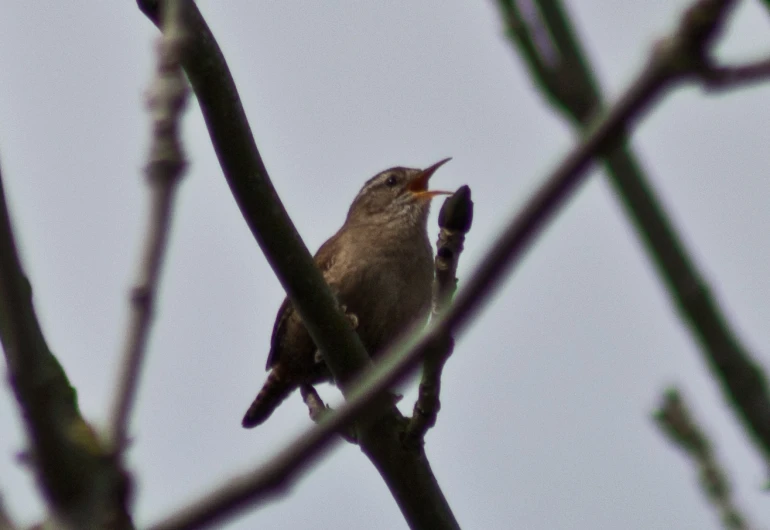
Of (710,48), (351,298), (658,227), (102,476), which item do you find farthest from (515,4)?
(351,298)

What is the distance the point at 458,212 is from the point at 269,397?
199 inches

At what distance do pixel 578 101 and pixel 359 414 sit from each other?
60 centimetres

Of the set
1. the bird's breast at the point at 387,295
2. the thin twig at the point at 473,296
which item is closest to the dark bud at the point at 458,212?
the thin twig at the point at 473,296

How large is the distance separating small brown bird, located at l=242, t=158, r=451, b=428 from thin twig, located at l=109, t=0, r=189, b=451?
5.53 meters

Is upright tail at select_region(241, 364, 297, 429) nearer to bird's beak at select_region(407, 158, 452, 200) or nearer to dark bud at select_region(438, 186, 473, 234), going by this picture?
bird's beak at select_region(407, 158, 452, 200)

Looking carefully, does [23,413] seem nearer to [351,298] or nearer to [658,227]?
[658,227]

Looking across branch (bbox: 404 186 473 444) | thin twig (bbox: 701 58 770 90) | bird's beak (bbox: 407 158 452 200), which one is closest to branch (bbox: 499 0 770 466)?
thin twig (bbox: 701 58 770 90)

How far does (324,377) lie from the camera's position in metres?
7.56

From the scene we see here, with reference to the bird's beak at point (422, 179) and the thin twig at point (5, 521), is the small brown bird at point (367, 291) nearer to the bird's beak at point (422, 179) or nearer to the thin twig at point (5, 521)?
the bird's beak at point (422, 179)

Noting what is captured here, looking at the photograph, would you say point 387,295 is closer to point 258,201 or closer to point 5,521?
point 258,201

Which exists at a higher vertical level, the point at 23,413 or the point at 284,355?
the point at 284,355

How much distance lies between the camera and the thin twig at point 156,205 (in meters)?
1.46

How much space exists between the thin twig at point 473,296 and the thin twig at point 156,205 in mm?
176

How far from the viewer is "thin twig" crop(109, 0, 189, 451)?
4.80 ft
